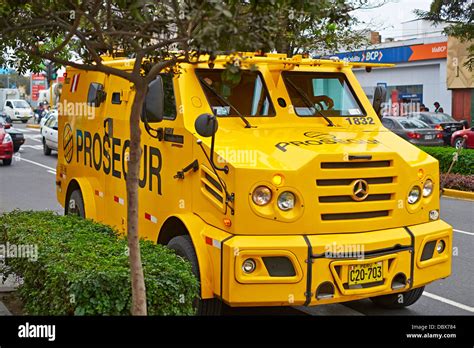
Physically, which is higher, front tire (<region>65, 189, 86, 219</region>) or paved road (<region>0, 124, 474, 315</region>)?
front tire (<region>65, 189, 86, 219</region>)

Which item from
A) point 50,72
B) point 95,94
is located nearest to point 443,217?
point 95,94

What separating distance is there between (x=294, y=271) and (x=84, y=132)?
15.3ft

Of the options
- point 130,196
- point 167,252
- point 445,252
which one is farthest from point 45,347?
point 445,252

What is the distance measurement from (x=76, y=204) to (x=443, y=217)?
708 centimetres

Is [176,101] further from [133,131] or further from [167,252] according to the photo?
[133,131]

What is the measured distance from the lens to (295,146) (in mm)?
6355

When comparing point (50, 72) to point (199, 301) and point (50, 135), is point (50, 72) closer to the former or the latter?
point (50, 135)

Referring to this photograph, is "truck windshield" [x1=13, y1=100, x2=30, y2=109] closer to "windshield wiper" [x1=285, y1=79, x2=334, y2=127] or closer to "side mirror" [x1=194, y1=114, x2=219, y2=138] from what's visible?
"windshield wiper" [x1=285, y1=79, x2=334, y2=127]

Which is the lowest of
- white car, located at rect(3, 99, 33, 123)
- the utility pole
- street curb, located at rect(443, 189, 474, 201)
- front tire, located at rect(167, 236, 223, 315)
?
street curb, located at rect(443, 189, 474, 201)

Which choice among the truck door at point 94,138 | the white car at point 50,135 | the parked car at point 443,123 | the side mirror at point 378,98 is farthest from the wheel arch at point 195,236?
the parked car at point 443,123

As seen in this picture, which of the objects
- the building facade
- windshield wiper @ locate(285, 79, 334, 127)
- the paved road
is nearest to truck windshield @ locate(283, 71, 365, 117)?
windshield wiper @ locate(285, 79, 334, 127)

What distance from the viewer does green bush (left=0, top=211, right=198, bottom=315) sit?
5284mm

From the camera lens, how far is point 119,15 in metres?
5.97

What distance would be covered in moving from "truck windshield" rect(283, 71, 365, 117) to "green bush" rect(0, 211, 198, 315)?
2.20 m
